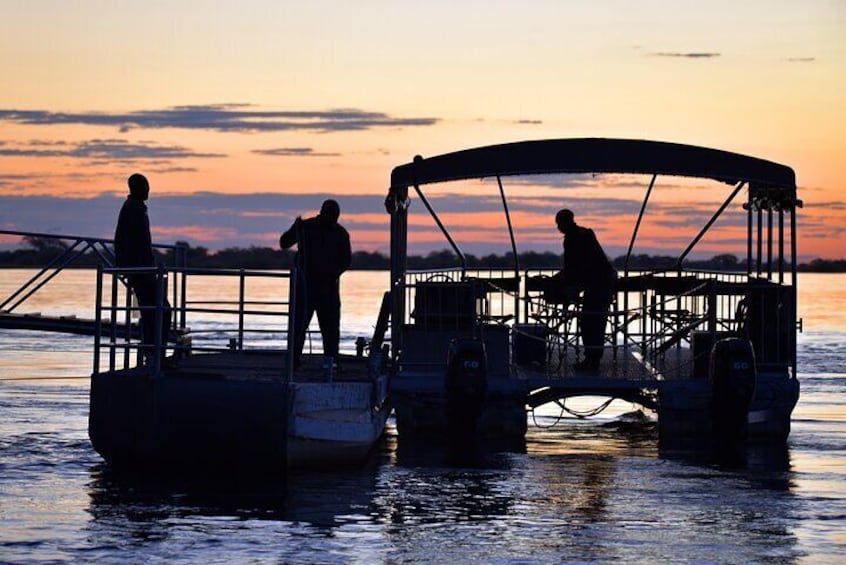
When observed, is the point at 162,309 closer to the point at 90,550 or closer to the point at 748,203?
the point at 90,550

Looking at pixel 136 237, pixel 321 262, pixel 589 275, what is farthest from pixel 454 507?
pixel 589 275

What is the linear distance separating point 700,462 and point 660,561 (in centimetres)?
574

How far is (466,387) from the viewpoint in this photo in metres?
17.4

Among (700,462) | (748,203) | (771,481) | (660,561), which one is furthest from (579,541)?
(748,203)

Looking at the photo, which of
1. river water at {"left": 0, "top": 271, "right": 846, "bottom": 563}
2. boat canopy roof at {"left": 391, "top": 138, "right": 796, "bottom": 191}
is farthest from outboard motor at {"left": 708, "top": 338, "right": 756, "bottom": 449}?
boat canopy roof at {"left": 391, "top": 138, "right": 796, "bottom": 191}

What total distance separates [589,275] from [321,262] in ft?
12.3

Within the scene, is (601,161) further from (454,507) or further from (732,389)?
(454,507)

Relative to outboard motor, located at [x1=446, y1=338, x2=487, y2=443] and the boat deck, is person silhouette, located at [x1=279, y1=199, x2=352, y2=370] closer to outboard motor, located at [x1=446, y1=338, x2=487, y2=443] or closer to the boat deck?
the boat deck

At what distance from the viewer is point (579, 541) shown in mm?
11938

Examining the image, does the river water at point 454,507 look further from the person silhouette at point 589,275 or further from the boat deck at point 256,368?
the person silhouette at point 589,275

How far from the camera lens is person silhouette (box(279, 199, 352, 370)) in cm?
1698

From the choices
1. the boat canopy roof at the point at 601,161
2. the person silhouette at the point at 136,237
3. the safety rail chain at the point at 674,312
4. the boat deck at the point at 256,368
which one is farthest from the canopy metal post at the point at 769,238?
the person silhouette at the point at 136,237

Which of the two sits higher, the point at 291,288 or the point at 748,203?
the point at 748,203

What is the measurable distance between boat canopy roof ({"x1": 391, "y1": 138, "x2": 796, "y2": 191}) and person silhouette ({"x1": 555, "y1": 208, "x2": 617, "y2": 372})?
0.88 meters
